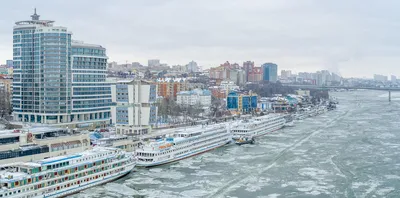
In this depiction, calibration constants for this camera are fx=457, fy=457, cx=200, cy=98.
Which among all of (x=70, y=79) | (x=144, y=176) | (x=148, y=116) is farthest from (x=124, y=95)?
(x=144, y=176)

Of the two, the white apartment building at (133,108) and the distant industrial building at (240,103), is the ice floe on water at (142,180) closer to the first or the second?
the white apartment building at (133,108)

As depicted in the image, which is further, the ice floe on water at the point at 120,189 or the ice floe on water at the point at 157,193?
the ice floe on water at the point at 120,189

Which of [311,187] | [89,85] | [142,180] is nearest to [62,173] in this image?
[142,180]

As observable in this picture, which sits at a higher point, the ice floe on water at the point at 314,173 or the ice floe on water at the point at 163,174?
the ice floe on water at the point at 314,173

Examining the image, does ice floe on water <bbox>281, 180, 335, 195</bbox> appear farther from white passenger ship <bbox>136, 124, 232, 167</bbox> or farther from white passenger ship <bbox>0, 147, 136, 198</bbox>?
white passenger ship <bbox>0, 147, 136, 198</bbox>

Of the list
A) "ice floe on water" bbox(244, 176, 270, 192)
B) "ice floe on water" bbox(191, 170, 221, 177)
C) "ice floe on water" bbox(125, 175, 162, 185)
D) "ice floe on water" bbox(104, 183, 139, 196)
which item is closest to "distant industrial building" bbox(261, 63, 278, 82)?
"ice floe on water" bbox(191, 170, 221, 177)

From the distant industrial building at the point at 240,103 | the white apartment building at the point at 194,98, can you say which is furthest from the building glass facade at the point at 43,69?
the distant industrial building at the point at 240,103
